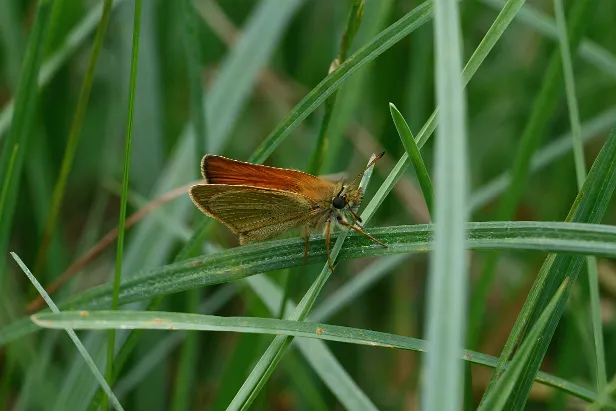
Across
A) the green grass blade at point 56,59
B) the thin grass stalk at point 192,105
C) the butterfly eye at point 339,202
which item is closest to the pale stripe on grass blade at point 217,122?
the thin grass stalk at point 192,105

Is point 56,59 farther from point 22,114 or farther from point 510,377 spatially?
point 510,377

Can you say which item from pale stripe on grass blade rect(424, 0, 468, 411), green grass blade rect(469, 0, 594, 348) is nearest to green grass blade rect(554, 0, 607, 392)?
green grass blade rect(469, 0, 594, 348)

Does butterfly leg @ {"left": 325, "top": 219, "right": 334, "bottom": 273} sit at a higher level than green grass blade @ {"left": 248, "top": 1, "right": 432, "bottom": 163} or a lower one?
lower

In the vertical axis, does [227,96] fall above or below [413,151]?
above

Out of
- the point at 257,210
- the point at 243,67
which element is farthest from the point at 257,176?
the point at 243,67

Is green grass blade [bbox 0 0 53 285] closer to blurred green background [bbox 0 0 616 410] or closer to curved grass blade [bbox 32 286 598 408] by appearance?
blurred green background [bbox 0 0 616 410]

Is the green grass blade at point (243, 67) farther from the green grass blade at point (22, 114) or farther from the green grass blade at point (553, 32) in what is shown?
the green grass blade at point (22, 114)
